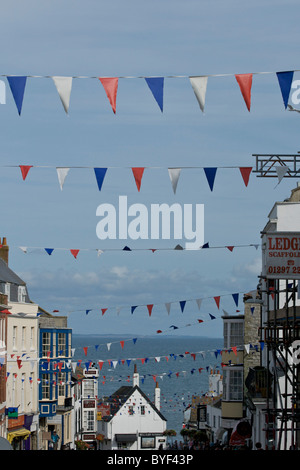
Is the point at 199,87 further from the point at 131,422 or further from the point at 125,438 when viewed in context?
the point at 131,422

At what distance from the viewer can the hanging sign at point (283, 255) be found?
25703 mm

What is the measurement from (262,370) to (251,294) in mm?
11120

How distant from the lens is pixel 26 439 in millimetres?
53688

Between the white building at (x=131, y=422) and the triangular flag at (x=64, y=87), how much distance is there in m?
72.2

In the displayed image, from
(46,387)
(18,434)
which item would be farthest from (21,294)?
(18,434)

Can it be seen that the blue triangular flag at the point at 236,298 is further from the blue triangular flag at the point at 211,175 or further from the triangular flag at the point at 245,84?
the triangular flag at the point at 245,84

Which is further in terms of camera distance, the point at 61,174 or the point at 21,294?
the point at 21,294

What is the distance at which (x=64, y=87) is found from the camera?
62.5ft

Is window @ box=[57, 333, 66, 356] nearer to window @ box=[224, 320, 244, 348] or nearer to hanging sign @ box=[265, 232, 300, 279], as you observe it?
window @ box=[224, 320, 244, 348]

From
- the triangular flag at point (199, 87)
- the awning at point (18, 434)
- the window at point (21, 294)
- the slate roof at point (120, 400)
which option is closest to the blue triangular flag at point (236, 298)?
the triangular flag at point (199, 87)

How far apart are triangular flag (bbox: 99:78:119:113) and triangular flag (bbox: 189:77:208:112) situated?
5.06ft

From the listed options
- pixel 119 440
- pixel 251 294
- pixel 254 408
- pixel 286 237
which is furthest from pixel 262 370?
pixel 119 440

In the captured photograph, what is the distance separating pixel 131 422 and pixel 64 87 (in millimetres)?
75992
